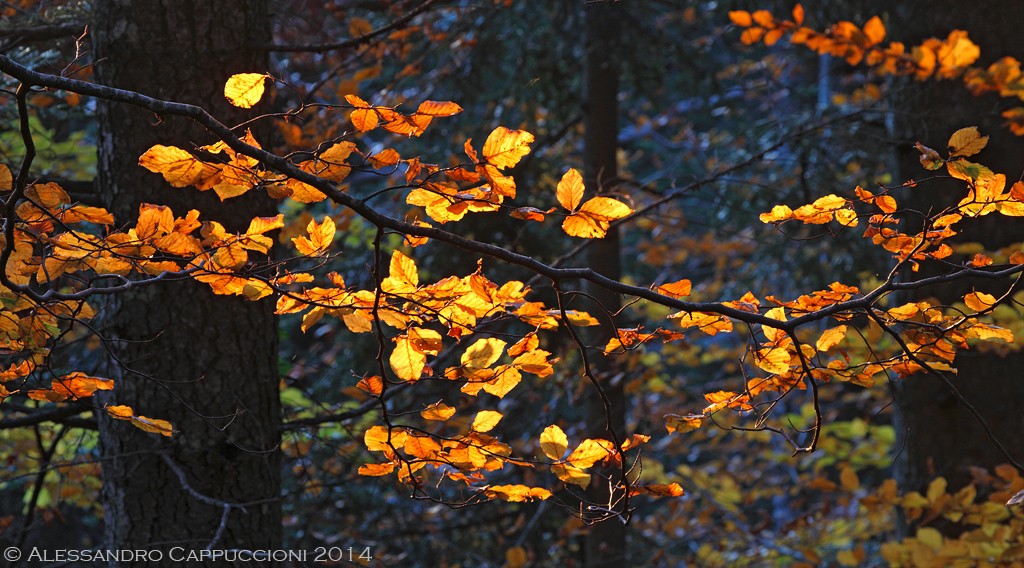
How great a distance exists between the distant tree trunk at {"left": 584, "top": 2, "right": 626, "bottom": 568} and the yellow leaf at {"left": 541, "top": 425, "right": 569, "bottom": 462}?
11.3ft

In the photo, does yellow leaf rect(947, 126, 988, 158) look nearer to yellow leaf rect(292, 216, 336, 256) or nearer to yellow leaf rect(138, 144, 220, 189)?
yellow leaf rect(292, 216, 336, 256)

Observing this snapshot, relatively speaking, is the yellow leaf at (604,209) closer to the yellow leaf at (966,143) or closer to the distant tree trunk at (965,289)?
the yellow leaf at (966,143)

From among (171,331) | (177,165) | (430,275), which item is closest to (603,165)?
(430,275)

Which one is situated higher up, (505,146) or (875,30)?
(875,30)

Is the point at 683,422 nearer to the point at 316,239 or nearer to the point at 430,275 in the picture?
the point at 316,239

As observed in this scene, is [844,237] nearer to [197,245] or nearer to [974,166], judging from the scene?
[974,166]

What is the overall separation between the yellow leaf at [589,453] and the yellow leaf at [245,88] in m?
0.97

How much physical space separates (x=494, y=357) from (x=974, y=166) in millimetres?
1024

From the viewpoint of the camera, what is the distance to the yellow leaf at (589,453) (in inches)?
71.4

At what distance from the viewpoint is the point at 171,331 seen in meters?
2.74

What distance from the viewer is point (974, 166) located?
5.47 ft

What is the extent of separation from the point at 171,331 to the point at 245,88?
4.48ft

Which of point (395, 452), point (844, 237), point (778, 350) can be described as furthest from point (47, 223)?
point (844, 237)

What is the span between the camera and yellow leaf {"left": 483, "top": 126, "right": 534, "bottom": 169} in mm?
1576
